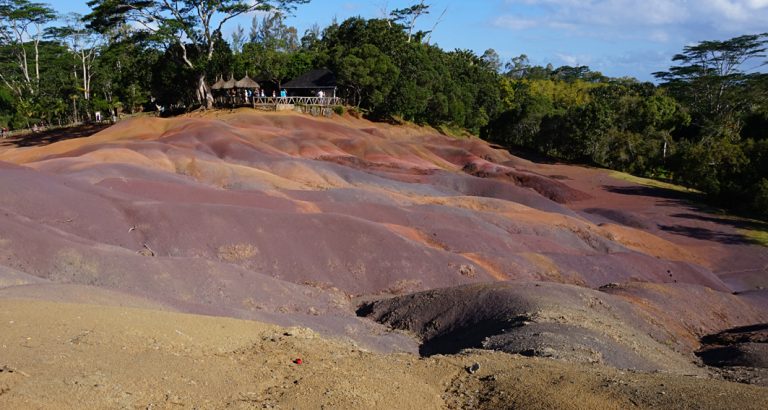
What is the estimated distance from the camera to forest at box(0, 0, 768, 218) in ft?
192

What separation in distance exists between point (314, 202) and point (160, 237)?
10518mm

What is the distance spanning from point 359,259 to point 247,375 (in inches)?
536

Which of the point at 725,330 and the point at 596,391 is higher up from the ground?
the point at 596,391

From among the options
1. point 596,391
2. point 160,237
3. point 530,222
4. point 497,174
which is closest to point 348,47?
point 497,174

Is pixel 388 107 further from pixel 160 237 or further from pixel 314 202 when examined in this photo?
pixel 160 237

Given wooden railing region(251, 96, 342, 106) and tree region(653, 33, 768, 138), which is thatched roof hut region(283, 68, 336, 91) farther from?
tree region(653, 33, 768, 138)

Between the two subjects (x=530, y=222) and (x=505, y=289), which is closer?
(x=505, y=289)

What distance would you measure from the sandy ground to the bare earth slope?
0.85 ft

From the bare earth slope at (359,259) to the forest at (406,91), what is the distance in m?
16.6

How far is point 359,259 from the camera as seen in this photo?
1012 inches

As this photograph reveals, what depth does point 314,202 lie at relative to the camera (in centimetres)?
3328

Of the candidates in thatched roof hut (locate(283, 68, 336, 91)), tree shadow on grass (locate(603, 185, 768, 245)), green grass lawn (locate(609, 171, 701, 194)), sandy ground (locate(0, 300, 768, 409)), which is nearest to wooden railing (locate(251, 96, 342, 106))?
thatched roof hut (locate(283, 68, 336, 91))

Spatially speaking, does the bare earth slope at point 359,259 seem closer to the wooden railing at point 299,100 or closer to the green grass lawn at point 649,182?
the green grass lawn at point 649,182

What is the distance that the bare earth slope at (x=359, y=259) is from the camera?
18.4m
